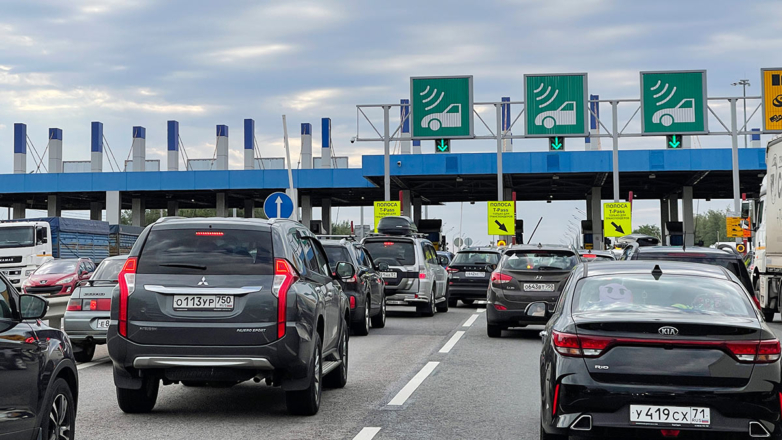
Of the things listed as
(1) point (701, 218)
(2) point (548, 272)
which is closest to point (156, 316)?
(2) point (548, 272)

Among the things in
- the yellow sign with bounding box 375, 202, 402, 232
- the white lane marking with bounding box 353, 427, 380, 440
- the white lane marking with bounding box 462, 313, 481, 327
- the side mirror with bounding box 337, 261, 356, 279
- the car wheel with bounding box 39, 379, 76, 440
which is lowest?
the white lane marking with bounding box 462, 313, 481, 327

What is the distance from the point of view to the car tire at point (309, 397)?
8477 mm

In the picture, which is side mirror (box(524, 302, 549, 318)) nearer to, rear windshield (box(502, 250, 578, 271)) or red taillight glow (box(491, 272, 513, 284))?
red taillight glow (box(491, 272, 513, 284))

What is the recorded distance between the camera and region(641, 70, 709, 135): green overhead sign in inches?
1383

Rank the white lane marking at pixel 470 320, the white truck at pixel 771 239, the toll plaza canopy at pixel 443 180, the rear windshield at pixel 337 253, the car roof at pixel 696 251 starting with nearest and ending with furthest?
1. the car roof at pixel 696 251
2. the rear windshield at pixel 337 253
3. the white lane marking at pixel 470 320
4. the white truck at pixel 771 239
5. the toll plaza canopy at pixel 443 180

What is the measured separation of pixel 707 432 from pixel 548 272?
10.9 m

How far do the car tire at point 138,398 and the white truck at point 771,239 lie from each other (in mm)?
15922

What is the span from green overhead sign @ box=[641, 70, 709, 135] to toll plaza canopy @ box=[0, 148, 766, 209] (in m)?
14.5

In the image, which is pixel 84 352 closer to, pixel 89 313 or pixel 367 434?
pixel 89 313

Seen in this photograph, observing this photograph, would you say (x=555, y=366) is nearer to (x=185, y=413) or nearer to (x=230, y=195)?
(x=185, y=413)

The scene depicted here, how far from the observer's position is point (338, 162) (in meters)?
69.4

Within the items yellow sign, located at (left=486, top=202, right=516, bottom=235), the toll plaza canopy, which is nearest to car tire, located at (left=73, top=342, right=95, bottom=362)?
yellow sign, located at (left=486, top=202, right=516, bottom=235)

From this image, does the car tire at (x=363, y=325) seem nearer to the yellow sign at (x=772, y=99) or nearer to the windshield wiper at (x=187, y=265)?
the windshield wiper at (x=187, y=265)

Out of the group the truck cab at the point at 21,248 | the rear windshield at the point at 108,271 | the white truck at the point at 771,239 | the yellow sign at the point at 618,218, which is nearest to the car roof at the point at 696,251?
the rear windshield at the point at 108,271
